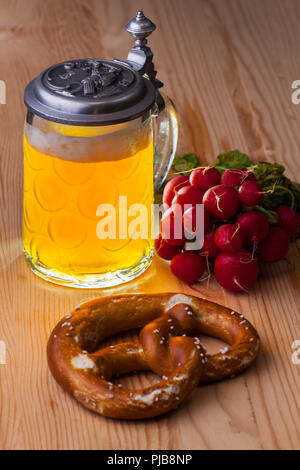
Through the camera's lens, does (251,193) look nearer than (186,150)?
Yes

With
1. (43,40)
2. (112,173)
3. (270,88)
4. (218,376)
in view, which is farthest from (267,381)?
(43,40)

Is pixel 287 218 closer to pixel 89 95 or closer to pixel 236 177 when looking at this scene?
pixel 236 177

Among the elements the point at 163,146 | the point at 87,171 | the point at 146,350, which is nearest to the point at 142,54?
the point at 163,146

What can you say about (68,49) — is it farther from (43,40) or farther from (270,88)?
(270,88)
